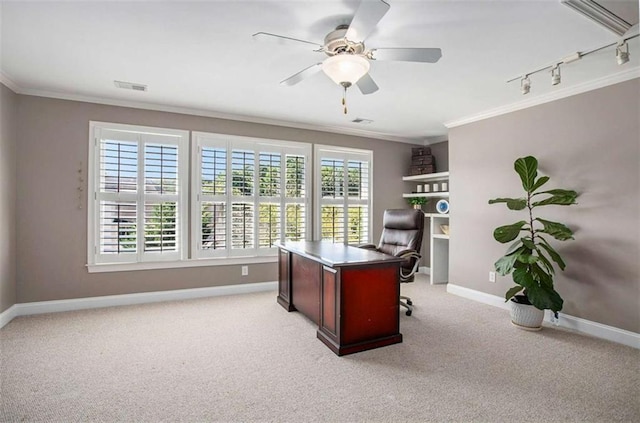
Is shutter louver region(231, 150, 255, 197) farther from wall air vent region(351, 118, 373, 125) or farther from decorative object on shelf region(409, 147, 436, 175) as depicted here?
decorative object on shelf region(409, 147, 436, 175)

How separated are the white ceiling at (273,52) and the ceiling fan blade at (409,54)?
7.5 inches

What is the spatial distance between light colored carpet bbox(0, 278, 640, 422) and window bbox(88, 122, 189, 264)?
83 cm

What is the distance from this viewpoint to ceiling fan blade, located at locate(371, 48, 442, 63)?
6.91 feet

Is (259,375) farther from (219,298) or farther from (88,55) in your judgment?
(88,55)

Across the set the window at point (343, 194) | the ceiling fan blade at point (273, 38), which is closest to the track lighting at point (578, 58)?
the ceiling fan blade at point (273, 38)

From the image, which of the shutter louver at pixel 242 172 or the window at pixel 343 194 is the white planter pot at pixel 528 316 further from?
the shutter louver at pixel 242 172

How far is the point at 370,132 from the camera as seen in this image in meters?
5.44

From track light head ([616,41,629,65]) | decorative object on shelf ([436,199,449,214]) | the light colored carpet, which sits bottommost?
the light colored carpet

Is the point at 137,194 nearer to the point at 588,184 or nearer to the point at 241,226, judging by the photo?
the point at 241,226

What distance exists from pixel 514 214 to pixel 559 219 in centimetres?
47

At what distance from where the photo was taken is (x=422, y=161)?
5695mm

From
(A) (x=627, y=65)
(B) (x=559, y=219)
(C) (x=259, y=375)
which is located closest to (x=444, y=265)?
(B) (x=559, y=219)

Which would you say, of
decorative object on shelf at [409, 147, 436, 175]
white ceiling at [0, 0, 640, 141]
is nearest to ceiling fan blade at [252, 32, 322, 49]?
white ceiling at [0, 0, 640, 141]

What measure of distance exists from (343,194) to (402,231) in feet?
4.95
